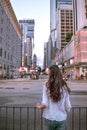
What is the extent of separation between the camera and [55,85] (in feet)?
12.6

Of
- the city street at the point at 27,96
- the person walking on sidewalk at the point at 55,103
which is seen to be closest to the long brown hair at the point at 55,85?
the person walking on sidewalk at the point at 55,103

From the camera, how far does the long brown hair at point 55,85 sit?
379 centimetres

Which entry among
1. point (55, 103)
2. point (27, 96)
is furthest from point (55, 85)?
point (27, 96)

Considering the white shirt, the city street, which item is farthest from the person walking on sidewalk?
the city street

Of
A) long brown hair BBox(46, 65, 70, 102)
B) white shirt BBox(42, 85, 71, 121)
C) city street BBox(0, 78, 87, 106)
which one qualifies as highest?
long brown hair BBox(46, 65, 70, 102)

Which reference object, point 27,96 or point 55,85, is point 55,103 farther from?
point 27,96

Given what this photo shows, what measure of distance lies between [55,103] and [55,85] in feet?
0.94

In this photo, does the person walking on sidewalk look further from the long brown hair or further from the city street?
the city street

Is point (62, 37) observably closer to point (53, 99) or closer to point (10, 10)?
point (10, 10)

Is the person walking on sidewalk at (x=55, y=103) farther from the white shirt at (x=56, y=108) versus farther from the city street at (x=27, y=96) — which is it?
the city street at (x=27, y=96)

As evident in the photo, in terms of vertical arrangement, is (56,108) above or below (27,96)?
above

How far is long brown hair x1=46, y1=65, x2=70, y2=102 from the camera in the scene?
379 cm

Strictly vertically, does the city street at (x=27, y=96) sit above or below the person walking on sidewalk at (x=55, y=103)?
below

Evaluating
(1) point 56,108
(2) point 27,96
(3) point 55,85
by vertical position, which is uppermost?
(3) point 55,85
